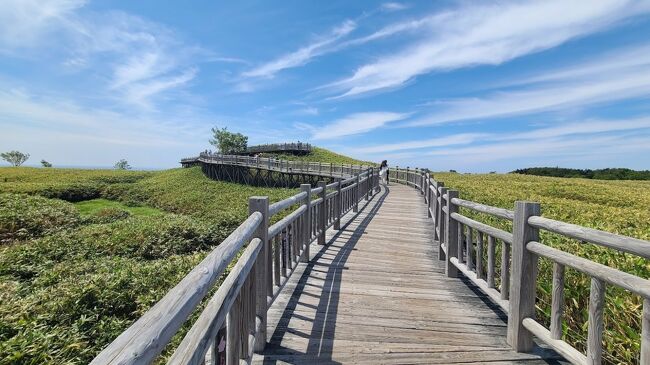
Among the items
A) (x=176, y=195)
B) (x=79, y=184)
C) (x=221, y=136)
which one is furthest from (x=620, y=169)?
(x=221, y=136)

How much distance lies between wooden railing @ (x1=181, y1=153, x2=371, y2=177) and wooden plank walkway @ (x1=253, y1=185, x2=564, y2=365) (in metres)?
19.5

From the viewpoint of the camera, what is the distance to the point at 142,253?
11.1m

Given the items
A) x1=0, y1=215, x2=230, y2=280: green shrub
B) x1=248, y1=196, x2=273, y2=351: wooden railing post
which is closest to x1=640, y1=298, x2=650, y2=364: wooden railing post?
x1=248, y1=196, x2=273, y2=351: wooden railing post

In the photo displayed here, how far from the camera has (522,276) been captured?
10.8 feet

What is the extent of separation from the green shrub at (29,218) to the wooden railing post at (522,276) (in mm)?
16793

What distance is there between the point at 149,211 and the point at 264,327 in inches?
1088

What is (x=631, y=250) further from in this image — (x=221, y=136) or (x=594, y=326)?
(x=221, y=136)

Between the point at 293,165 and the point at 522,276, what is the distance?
110 feet

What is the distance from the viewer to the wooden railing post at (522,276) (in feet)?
10.6

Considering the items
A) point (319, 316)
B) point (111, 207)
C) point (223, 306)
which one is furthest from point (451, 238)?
point (111, 207)

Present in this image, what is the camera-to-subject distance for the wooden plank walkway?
3.30 meters

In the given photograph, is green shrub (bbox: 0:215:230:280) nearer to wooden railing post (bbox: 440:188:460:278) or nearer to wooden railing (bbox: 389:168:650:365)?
wooden railing post (bbox: 440:188:460:278)

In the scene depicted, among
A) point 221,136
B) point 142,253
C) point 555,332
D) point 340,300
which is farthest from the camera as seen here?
point 221,136

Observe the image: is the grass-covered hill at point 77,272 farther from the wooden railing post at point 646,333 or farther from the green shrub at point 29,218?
the wooden railing post at point 646,333
